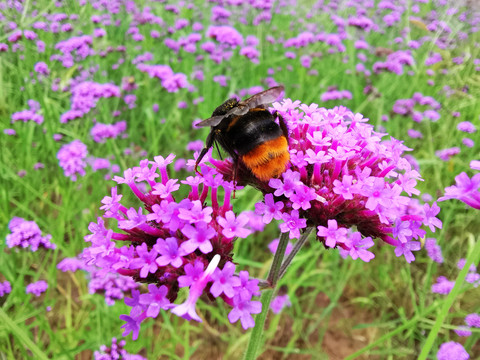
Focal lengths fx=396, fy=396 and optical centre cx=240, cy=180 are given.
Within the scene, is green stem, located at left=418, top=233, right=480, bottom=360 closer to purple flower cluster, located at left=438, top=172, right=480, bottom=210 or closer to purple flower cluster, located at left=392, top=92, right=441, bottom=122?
purple flower cluster, located at left=438, top=172, right=480, bottom=210

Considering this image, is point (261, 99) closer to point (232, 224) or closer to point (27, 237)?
point (232, 224)

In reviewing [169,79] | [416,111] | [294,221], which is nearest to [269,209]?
[294,221]

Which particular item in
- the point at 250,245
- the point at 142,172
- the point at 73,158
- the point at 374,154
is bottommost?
the point at 250,245

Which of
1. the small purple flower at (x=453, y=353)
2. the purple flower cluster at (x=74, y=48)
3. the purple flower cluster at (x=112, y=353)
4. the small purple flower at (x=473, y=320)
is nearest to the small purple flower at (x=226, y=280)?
the purple flower cluster at (x=112, y=353)

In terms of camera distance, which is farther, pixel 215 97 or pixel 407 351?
pixel 215 97

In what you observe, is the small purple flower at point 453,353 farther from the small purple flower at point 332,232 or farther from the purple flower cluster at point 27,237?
the purple flower cluster at point 27,237

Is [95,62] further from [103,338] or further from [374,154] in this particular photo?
[374,154]

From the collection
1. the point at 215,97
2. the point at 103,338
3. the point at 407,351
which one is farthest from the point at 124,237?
the point at 215,97
